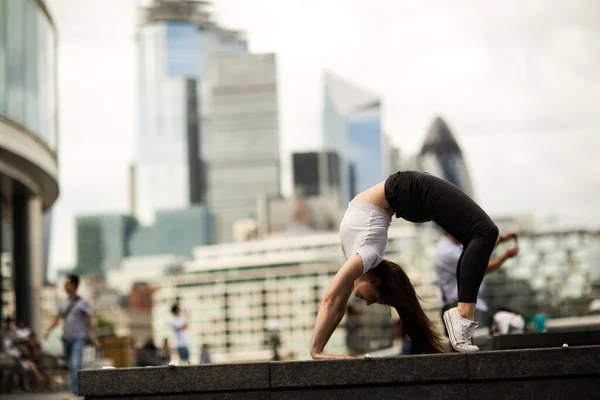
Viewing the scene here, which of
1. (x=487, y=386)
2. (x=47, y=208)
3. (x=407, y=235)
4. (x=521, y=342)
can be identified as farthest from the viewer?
(x=407, y=235)

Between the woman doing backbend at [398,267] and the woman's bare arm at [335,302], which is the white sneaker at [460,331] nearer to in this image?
the woman doing backbend at [398,267]

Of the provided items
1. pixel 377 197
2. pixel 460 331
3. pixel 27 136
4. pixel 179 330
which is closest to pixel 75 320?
pixel 377 197

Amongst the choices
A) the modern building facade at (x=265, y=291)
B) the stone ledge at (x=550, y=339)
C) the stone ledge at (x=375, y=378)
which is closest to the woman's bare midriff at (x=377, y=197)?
the stone ledge at (x=375, y=378)

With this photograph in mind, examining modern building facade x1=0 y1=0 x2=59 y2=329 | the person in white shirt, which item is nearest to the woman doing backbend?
the person in white shirt

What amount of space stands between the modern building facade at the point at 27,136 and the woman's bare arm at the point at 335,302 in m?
25.1

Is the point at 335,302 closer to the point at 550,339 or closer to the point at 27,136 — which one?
the point at 550,339

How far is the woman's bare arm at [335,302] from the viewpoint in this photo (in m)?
5.24

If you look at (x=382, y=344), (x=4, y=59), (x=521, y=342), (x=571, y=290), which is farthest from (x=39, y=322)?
(x=571, y=290)

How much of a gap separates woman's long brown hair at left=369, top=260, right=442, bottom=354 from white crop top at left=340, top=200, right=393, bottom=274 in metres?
0.18

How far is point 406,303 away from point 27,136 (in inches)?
1090

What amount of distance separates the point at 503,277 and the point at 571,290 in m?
13.0

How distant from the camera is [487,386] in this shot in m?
4.52

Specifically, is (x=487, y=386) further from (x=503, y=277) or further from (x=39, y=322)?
(x=503, y=277)

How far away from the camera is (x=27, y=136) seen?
104 feet
